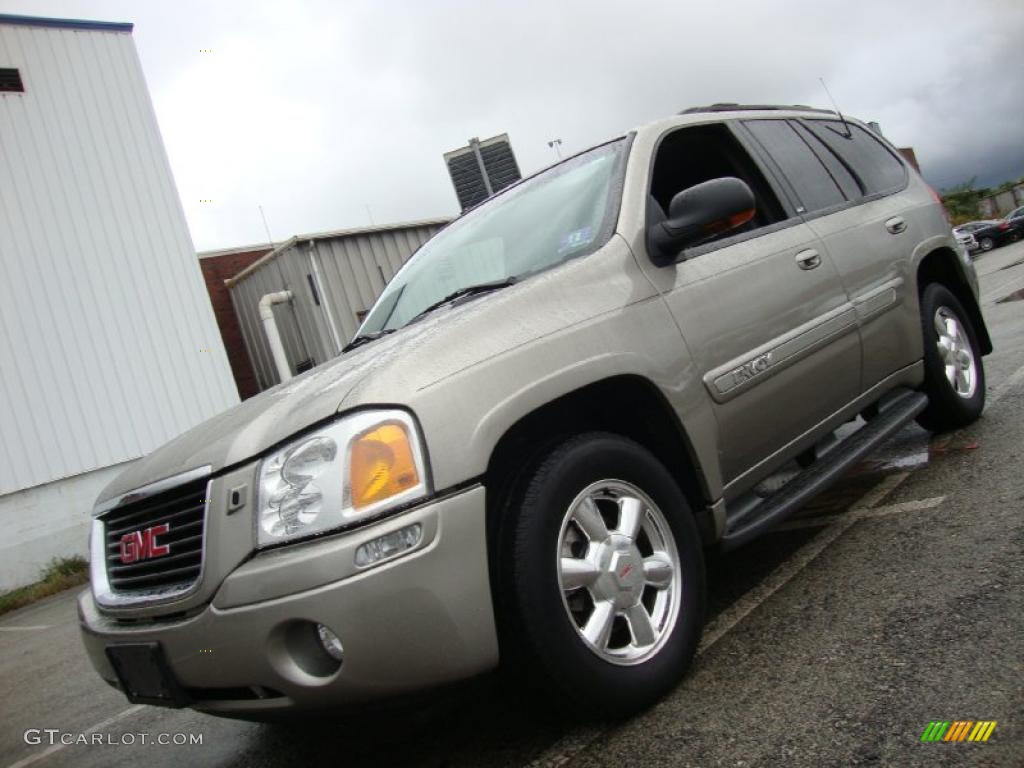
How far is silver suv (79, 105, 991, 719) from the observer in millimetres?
1914

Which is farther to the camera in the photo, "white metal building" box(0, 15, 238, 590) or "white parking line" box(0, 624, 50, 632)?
"white metal building" box(0, 15, 238, 590)

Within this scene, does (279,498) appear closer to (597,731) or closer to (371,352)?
(371,352)

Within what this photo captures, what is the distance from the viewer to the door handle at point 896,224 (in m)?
4.00

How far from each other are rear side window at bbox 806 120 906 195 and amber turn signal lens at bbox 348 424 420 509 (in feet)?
10.3

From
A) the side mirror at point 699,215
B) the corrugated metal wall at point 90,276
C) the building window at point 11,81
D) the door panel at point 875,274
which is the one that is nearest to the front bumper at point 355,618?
the side mirror at point 699,215

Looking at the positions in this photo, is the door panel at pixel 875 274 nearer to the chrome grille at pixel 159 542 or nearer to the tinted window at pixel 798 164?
the tinted window at pixel 798 164

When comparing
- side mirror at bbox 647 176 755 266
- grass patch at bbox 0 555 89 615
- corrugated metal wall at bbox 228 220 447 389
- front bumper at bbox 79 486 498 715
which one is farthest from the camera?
corrugated metal wall at bbox 228 220 447 389

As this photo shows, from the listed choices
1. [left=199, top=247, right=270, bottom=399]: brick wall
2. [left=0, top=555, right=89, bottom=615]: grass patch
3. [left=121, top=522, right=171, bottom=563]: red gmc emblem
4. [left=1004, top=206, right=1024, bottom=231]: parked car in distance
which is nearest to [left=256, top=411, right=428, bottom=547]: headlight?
[left=121, top=522, right=171, bottom=563]: red gmc emblem

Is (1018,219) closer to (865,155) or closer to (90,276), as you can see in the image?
(90,276)

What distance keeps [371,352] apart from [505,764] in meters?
1.27

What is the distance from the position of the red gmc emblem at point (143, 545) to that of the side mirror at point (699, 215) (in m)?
1.73

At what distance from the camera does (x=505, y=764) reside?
86.4 inches

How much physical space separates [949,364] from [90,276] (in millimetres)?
11176

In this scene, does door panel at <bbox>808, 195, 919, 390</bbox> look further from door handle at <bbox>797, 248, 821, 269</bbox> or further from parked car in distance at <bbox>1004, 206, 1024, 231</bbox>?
parked car in distance at <bbox>1004, 206, 1024, 231</bbox>
